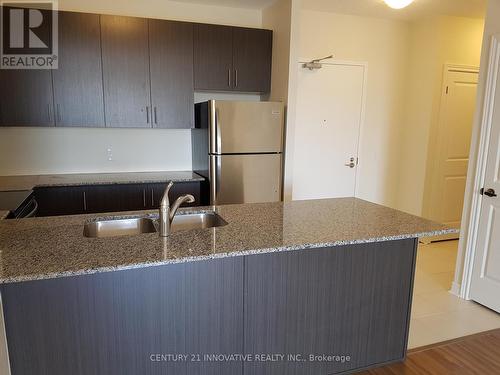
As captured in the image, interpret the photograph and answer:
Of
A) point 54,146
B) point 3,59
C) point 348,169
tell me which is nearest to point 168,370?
point 54,146

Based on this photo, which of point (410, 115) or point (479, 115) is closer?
point (479, 115)

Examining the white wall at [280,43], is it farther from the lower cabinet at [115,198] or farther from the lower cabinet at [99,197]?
the lower cabinet at [115,198]

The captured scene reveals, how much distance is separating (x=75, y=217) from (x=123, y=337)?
0.81m

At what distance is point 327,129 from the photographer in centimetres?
422

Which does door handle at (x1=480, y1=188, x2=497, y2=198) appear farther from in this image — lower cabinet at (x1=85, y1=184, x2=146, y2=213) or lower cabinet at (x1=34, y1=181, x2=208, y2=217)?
lower cabinet at (x1=85, y1=184, x2=146, y2=213)

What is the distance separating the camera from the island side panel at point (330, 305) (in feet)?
5.82

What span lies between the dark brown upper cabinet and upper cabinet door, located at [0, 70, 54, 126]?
135 centimetres

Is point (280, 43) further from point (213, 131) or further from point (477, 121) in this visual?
point (477, 121)

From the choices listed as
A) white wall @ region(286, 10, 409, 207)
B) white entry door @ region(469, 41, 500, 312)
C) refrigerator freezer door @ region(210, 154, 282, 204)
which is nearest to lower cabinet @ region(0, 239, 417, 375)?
white entry door @ region(469, 41, 500, 312)

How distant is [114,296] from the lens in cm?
153

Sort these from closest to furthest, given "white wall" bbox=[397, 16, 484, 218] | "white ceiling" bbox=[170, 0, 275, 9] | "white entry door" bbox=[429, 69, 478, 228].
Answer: "white ceiling" bbox=[170, 0, 275, 9] < "white wall" bbox=[397, 16, 484, 218] < "white entry door" bbox=[429, 69, 478, 228]

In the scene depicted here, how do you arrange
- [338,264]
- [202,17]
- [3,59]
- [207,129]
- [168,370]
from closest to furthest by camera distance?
1. [168,370]
2. [338,264]
3. [3,59]
4. [207,129]
5. [202,17]

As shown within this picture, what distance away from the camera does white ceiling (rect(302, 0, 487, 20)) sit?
362 cm

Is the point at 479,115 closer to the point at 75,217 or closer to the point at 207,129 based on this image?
the point at 207,129
